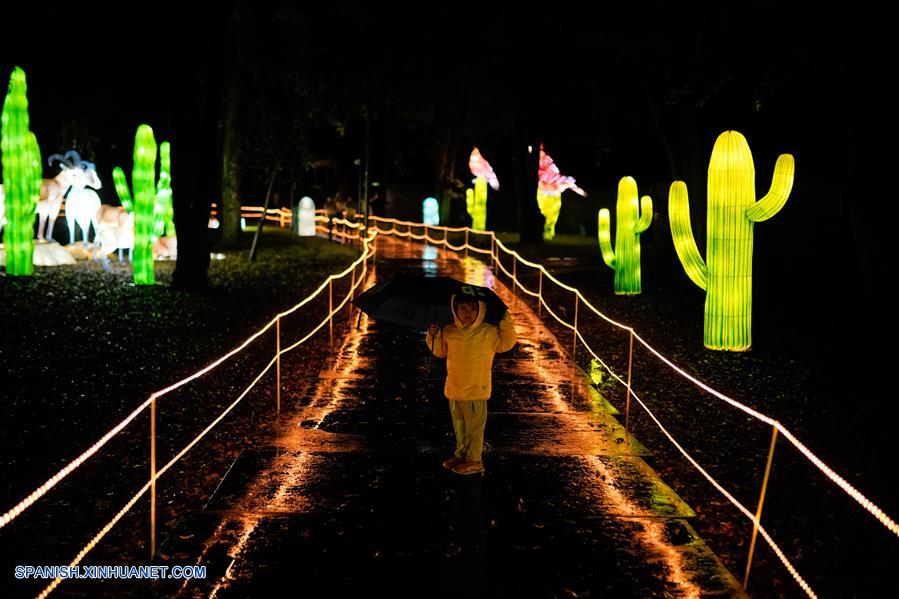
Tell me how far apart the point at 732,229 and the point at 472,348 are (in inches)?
277

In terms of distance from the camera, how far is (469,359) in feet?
21.7

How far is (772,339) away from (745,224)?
2178 mm

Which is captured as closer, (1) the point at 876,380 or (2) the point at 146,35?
(1) the point at 876,380

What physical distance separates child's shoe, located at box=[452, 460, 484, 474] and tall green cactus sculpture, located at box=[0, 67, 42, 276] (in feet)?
50.3

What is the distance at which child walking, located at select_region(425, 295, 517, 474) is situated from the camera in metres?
6.60

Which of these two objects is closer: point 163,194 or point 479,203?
point 163,194

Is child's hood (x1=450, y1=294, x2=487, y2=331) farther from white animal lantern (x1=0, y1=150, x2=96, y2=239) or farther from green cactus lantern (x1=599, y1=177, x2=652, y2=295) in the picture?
white animal lantern (x1=0, y1=150, x2=96, y2=239)

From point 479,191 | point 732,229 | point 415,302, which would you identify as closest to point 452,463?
point 415,302

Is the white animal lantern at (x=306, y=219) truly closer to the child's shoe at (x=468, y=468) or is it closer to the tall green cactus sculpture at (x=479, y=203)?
the tall green cactus sculpture at (x=479, y=203)

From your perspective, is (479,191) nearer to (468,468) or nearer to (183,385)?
(183,385)

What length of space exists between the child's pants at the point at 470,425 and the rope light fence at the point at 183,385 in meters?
1.93

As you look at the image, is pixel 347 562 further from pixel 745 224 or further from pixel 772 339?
pixel 772 339

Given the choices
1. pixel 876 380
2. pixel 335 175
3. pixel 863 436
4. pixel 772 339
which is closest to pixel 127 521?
pixel 863 436

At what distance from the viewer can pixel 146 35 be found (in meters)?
20.7
